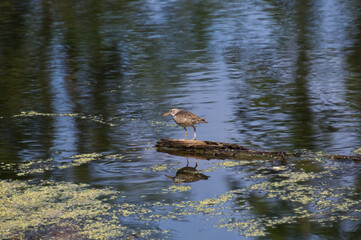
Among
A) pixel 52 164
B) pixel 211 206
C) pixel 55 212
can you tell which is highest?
pixel 55 212

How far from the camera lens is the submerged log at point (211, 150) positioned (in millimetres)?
8258

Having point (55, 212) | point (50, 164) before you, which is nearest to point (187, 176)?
point (55, 212)

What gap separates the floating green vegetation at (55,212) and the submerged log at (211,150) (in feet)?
5.24

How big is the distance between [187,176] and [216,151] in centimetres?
74

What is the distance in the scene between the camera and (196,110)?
1145cm

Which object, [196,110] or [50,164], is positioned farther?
[196,110]

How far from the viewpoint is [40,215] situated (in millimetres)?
6730

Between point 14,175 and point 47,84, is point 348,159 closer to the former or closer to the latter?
point 14,175

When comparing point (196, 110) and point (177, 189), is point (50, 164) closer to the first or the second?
point (177, 189)

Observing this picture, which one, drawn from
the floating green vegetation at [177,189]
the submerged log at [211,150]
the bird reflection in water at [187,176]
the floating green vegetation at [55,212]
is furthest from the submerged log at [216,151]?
the floating green vegetation at [55,212]

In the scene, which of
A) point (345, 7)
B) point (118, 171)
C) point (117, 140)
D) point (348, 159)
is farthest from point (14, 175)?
point (345, 7)

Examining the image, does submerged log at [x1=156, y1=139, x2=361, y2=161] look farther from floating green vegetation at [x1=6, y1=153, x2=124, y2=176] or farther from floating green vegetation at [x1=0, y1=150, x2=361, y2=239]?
floating green vegetation at [x1=6, y1=153, x2=124, y2=176]

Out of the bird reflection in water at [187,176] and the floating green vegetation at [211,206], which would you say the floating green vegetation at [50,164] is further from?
the bird reflection in water at [187,176]

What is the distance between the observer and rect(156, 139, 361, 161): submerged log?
322 inches
